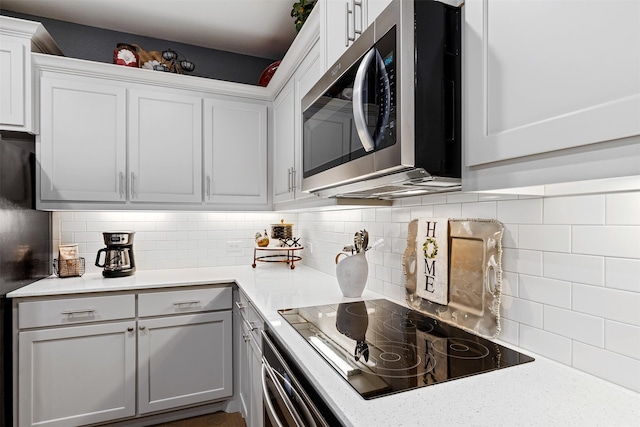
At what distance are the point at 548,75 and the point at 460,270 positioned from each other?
748mm

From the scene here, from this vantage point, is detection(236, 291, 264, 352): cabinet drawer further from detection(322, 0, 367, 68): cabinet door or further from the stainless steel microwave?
detection(322, 0, 367, 68): cabinet door

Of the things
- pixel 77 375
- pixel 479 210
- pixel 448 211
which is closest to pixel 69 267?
pixel 77 375

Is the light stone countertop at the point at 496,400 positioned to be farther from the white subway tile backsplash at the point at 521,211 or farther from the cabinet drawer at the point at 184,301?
the cabinet drawer at the point at 184,301

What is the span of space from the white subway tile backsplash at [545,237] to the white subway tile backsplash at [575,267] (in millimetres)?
21

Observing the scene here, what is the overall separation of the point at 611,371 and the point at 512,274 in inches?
12.8

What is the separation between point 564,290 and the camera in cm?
94

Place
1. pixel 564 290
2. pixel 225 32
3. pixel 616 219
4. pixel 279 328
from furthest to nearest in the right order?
pixel 225 32 → pixel 279 328 → pixel 564 290 → pixel 616 219

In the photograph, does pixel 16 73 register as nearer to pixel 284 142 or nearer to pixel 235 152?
pixel 235 152

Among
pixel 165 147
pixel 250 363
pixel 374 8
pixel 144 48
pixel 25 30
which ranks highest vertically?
pixel 144 48

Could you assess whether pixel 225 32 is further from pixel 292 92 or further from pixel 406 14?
pixel 406 14

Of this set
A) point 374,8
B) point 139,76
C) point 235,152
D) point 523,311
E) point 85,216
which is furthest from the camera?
point 235,152

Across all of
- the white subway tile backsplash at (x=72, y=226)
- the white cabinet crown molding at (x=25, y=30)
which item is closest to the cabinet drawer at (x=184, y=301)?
the white subway tile backsplash at (x=72, y=226)

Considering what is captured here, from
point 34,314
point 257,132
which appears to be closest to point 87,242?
point 34,314

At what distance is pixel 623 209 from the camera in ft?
2.69
